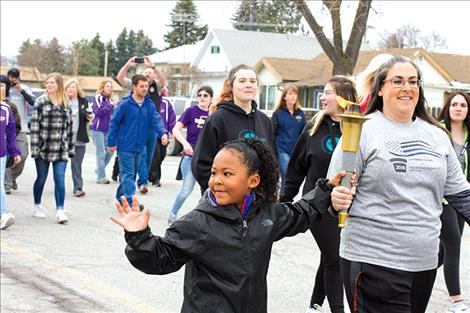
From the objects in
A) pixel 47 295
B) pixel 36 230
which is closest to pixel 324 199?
pixel 47 295

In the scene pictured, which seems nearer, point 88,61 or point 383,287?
point 383,287

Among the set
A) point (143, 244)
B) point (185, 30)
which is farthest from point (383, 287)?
point (185, 30)

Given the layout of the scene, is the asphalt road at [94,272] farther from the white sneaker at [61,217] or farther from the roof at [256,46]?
the roof at [256,46]

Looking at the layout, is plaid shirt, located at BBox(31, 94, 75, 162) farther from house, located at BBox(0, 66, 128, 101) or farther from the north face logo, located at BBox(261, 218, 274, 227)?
house, located at BBox(0, 66, 128, 101)

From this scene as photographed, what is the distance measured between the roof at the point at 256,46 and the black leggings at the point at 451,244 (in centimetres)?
5734

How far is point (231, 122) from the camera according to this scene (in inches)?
247

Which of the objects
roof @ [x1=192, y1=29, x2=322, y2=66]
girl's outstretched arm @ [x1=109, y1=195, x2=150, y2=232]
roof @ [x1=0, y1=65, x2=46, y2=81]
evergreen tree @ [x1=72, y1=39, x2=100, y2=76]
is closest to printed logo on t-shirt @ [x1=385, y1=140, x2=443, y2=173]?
girl's outstretched arm @ [x1=109, y1=195, x2=150, y2=232]

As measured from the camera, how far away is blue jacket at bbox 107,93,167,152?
36.3 feet

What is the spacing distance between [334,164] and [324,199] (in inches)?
10.7

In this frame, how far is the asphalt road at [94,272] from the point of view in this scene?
692 cm

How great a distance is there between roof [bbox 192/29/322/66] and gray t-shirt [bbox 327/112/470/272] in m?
59.5

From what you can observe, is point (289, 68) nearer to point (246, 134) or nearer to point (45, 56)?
point (45, 56)

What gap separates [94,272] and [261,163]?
430 cm

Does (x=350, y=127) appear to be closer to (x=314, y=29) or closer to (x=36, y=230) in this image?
(x=36, y=230)
